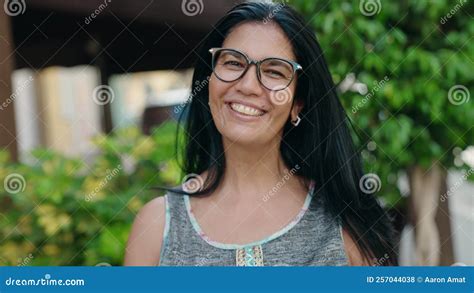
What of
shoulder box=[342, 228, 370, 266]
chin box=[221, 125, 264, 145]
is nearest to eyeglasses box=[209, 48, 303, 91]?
chin box=[221, 125, 264, 145]

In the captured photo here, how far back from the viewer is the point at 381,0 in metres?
3.04

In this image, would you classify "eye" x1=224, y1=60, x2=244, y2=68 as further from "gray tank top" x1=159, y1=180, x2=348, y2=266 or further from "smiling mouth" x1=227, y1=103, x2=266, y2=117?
"gray tank top" x1=159, y1=180, x2=348, y2=266

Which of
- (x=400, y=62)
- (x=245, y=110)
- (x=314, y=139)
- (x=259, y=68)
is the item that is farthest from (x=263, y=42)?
(x=400, y=62)

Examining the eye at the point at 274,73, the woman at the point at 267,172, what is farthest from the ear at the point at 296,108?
the eye at the point at 274,73

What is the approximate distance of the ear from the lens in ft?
6.61

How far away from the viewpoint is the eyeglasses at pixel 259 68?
1.90 meters

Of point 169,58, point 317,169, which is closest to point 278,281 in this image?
point 317,169

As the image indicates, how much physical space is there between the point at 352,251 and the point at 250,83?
0.53 m

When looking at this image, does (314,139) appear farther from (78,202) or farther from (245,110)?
(78,202)

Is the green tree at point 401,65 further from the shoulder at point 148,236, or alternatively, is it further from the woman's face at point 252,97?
the shoulder at point 148,236

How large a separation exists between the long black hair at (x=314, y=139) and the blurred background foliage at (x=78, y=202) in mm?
1343

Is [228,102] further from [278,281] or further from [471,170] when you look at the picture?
[471,170]

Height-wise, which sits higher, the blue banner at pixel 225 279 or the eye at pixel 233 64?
the eye at pixel 233 64

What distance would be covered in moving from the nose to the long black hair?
0.14m
